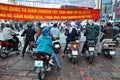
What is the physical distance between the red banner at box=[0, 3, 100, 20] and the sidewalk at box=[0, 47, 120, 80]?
169 cm

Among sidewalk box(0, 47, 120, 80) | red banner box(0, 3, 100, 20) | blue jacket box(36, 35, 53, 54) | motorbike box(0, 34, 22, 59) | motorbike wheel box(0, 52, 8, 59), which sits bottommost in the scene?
sidewalk box(0, 47, 120, 80)

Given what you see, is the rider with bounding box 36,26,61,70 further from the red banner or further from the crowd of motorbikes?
the red banner

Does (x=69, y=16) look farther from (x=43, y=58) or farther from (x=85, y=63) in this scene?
(x=43, y=58)

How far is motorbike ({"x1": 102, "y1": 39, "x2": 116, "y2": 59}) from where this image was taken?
11.0 m

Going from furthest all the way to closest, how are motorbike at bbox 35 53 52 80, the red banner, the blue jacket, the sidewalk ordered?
1. the red banner
2. the sidewalk
3. the blue jacket
4. motorbike at bbox 35 53 52 80

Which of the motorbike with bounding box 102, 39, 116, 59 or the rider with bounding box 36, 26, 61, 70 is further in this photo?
the motorbike with bounding box 102, 39, 116, 59

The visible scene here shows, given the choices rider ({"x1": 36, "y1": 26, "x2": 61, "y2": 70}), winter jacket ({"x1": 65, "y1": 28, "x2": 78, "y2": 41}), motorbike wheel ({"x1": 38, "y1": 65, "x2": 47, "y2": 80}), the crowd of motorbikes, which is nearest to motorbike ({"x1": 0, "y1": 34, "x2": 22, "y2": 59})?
the crowd of motorbikes

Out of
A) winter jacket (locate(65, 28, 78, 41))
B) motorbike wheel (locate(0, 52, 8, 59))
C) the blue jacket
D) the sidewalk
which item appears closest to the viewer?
the blue jacket

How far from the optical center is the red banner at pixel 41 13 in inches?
335

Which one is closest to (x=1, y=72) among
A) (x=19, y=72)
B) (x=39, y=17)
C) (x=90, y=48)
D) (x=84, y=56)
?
(x=19, y=72)

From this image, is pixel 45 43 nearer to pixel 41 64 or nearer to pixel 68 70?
pixel 41 64

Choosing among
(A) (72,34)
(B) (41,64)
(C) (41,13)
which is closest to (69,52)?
(A) (72,34)

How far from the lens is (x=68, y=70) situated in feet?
29.0

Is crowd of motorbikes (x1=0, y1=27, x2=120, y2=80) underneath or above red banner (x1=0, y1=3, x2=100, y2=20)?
underneath
